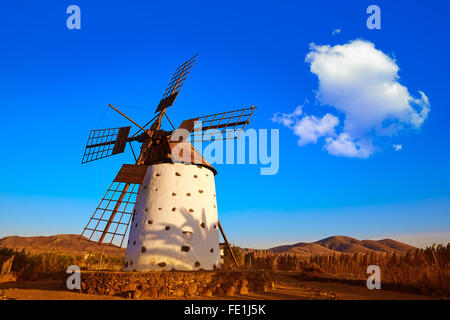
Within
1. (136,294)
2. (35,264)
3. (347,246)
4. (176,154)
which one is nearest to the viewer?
(136,294)

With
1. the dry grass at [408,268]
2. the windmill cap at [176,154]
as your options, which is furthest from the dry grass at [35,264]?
the dry grass at [408,268]

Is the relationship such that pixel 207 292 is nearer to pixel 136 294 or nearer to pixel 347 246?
pixel 136 294

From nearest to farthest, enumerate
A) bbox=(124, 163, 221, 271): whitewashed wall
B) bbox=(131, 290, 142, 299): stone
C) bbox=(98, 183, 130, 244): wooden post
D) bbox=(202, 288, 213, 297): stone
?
1. bbox=(131, 290, 142, 299): stone
2. bbox=(202, 288, 213, 297): stone
3. bbox=(124, 163, 221, 271): whitewashed wall
4. bbox=(98, 183, 130, 244): wooden post

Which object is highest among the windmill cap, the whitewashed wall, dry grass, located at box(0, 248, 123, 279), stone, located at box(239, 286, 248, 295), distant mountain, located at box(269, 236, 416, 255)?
the windmill cap

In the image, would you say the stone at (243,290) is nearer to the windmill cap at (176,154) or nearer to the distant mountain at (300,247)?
the windmill cap at (176,154)

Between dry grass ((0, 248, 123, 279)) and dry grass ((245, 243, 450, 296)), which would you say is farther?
dry grass ((0, 248, 123, 279))

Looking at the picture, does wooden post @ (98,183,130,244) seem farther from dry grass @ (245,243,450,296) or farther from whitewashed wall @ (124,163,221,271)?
dry grass @ (245,243,450,296)

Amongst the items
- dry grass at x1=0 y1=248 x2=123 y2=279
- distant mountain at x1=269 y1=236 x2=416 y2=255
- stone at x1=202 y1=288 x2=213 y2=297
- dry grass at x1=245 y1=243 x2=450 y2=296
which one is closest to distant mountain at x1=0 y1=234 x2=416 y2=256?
distant mountain at x1=269 y1=236 x2=416 y2=255

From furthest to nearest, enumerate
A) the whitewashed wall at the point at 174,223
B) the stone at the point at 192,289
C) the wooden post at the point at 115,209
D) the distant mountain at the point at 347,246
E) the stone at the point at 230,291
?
1. the distant mountain at the point at 347,246
2. the wooden post at the point at 115,209
3. the whitewashed wall at the point at 174,223
4. the stone at the point at 230,291
5. the stone at the point at 192,289

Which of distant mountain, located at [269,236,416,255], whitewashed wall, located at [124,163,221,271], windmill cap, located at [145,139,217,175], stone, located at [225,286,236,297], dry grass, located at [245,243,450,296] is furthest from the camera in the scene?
distant mountain, located at [269,236,416,255]

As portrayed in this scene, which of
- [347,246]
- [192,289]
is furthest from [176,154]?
[347,246]

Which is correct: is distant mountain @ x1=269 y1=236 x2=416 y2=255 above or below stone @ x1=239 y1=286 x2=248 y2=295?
below
